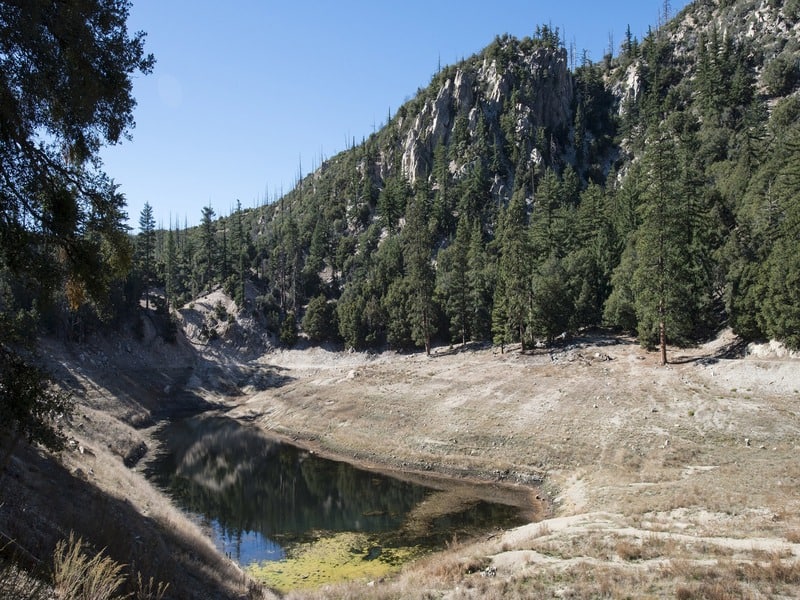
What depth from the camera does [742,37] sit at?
143000mm

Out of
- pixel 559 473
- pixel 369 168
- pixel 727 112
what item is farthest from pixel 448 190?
pixel 559 473

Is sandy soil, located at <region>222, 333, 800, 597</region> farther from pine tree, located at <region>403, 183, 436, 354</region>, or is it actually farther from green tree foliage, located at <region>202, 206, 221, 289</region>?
green tree foliage, located at <region>202, 206, 221, 289</region>

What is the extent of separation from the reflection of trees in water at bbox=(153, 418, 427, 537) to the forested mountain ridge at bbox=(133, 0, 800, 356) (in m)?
32.2

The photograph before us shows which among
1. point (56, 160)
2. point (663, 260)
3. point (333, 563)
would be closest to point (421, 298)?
point (663, 260)

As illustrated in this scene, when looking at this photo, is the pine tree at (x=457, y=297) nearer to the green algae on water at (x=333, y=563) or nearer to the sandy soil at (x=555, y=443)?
the sandy soil at (x=555, y=443)

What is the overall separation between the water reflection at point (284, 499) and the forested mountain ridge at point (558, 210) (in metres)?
31.2

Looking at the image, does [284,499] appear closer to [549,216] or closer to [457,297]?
[457,297]

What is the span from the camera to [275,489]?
39.0 m

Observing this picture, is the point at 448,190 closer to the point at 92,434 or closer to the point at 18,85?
the point at 92,434

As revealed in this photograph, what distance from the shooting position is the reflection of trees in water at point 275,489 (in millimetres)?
31641

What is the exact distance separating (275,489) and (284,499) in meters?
2.75

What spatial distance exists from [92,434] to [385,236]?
3519 inches

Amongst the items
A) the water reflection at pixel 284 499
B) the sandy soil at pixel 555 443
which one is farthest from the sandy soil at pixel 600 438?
the water reflection at pixel 284 499

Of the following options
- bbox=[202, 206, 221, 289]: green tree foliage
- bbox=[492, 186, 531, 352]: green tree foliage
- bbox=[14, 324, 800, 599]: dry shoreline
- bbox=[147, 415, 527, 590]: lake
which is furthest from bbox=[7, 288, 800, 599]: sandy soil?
bbox=[202, 206, 221, 289]: green tree foliage
